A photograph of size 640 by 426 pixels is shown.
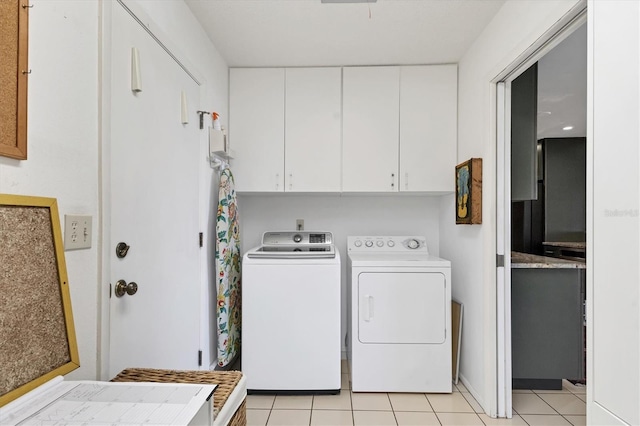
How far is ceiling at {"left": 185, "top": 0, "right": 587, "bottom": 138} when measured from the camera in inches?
79.8

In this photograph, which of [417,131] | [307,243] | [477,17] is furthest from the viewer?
[307,243]

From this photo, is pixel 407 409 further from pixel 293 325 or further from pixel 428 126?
pixel 428 126

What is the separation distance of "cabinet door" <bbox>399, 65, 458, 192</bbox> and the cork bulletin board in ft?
7.45

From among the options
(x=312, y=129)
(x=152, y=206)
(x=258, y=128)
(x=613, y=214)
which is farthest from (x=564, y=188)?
(x=152, y=206)

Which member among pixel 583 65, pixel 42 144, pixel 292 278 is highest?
pixel 583 65

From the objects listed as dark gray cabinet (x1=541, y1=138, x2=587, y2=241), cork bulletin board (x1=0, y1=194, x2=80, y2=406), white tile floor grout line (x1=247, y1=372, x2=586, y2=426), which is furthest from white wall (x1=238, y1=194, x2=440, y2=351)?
dark gray cabinet (x1=541, y1=138, x2=587, y2=241)

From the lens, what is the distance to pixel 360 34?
7.67 ft

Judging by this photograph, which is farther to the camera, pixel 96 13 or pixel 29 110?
pixel 96 13

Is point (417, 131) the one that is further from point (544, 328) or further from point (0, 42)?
point (0, 42)

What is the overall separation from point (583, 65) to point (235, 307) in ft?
9.69

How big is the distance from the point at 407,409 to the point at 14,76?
2.43 meters

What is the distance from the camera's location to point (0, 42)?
0.85 metres

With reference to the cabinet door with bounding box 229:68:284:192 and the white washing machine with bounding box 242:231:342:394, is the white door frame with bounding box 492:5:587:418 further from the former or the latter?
the cabinet door with bounding box 229:68:284:192

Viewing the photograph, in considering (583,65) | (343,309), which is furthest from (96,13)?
(583,65)
